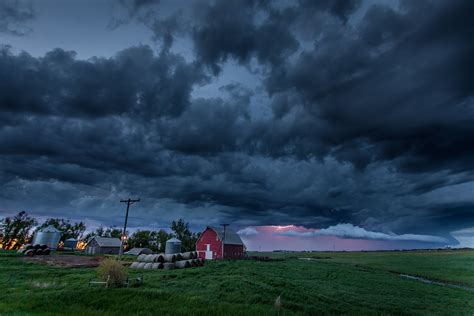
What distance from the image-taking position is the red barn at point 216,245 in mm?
71875

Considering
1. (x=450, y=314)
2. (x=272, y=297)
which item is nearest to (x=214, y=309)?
(x=272, y=297)

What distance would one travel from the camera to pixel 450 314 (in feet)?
80.3

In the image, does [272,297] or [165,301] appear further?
[272,297]

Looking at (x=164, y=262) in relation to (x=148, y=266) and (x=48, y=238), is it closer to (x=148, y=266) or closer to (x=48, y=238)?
(x=148, y=266)

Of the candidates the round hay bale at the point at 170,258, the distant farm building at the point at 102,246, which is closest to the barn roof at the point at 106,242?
the distant farm building at the point at 102,246

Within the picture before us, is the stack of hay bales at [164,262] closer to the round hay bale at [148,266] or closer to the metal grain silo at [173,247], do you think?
the round hay bale at [148,266]

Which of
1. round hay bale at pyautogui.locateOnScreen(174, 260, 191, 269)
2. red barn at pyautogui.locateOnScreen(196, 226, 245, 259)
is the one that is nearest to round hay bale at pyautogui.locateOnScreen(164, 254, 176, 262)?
round hay bale at pyautogui.locateOnScreen(174, 260, 191, 269)

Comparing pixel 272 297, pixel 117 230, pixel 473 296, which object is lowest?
pixel 473 296

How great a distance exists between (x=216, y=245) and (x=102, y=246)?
4240cm

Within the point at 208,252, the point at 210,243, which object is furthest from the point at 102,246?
the point at 210,243

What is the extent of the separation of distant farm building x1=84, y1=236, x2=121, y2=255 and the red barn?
114ft

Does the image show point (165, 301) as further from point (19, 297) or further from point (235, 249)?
point (235, 249)

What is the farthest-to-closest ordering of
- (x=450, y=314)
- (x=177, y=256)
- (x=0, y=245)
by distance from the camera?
(x=0, y=245) → (x=177, y=256) → (x=450, y=314)

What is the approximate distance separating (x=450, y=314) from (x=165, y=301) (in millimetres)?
24942
